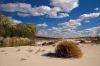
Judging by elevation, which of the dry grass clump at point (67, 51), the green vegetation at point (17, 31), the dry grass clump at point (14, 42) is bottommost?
the dry grass clump at point (67, 51)

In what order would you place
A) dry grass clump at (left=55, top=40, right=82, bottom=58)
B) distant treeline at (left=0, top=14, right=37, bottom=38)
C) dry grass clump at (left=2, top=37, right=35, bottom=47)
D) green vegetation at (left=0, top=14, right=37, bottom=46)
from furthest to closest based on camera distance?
distant treeline at (left=0, top=14, right=37, bottom=38), green vegetation at (left=0, top=14, right=37, bottom=46), dry grass clump at (left=2, top=37, right=35, bottom=47), dry grass clump at (left=55, top=40, right=82, bottom=58)

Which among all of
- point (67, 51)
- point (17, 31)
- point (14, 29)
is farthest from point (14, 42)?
point (67, 51)

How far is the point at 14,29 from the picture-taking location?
33.2 feet

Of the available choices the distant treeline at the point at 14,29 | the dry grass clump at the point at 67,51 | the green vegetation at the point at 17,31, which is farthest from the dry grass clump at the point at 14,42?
the dry grass clump at the point at 67,51

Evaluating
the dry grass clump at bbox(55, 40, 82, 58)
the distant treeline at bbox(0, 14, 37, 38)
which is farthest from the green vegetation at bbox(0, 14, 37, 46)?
the dry grass clump at bbox(55, 40, 82, 58)

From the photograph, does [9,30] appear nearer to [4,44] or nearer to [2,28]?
[2,28]

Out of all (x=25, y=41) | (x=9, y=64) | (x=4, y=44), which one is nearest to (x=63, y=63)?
(x=9, y=64)

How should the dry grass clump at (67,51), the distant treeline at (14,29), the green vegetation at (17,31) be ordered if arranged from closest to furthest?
the dry grass clump at (67,51)
the green vegetation at (17,31)
the distant treeline at (14,29)

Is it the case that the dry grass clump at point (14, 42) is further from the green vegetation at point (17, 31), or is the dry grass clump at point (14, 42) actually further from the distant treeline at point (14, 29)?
the distant treeline at point (14, 29)

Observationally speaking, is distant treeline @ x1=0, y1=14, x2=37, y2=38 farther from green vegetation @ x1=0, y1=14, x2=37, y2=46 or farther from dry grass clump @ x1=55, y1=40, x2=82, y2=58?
dry grass clump @ x1=55, y1=40, x2=82, y2=58

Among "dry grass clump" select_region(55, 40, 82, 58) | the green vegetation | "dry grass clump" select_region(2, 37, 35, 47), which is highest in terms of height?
the green vegetation

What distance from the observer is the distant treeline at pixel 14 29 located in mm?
10031

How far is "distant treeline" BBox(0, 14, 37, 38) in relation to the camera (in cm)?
1003

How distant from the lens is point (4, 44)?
8.34 meters
